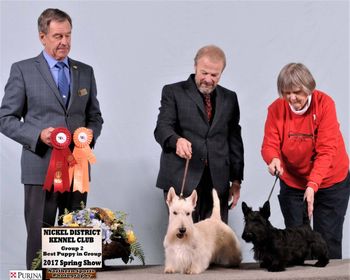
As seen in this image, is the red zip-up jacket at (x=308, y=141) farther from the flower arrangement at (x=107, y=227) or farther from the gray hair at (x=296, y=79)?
the flower arrangement at (x=107, y=227)

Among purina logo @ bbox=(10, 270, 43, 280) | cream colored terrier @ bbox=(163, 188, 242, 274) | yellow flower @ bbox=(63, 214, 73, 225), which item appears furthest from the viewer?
yellow flower @ bbox=(63, 214, 73, 225)

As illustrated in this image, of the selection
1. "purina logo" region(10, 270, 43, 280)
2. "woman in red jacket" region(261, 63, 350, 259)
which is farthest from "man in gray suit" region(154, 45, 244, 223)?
"purina logo" region(10, 270, 43, 280)

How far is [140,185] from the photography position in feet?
15.9

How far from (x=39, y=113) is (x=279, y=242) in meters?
1.21

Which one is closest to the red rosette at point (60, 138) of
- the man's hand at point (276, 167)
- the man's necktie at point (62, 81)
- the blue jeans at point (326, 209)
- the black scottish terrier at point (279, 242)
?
the man's necktie at point (62, 81)

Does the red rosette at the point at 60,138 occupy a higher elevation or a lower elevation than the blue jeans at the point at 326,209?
higher

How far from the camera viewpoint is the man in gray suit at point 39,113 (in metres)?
3.51

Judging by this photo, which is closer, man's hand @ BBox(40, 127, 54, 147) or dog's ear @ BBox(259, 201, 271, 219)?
dog's ear @ BBox(259, 201, 271, 219)

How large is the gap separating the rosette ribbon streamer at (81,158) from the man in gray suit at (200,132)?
343 millimetres

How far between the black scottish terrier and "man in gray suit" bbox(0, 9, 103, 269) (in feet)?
2.79

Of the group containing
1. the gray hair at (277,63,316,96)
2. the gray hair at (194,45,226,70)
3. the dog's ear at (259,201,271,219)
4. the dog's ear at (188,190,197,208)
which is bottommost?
the dog's ear at (259,201,271,219)

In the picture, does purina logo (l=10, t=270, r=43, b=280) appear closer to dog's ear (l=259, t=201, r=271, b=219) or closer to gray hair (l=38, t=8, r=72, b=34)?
dog's ear (l=259, t=201, r=271, b=219)

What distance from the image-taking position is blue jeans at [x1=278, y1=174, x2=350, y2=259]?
372 centimetres

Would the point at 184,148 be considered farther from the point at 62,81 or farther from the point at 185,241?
the point at 62,81
